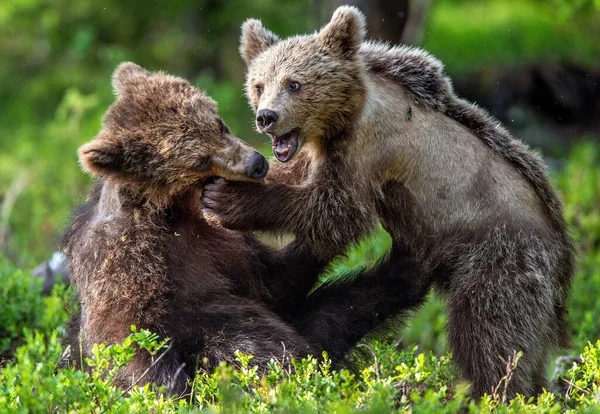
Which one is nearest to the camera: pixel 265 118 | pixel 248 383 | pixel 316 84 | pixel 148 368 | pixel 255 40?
pixel 248 383

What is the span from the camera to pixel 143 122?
6.22 metres

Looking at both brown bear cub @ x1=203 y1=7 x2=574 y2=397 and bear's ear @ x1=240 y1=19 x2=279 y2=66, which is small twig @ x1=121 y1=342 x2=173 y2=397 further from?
bear's ear @ x1=240 y1=19 x2=279 y2=66

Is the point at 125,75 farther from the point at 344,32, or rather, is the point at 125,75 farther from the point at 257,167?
the point at 344,32

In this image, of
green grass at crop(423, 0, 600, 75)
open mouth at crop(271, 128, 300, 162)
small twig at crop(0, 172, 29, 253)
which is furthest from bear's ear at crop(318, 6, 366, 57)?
green grass at crop(423, 0, 600, 75)

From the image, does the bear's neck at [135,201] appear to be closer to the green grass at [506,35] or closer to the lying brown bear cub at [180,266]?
the lying brown bear cub at [180,266]

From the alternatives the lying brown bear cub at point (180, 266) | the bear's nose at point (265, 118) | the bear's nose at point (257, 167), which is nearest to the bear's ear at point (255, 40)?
the lying brown bear cub at point (180, 266)

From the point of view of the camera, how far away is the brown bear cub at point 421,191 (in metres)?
6.15

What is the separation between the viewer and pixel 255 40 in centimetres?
686

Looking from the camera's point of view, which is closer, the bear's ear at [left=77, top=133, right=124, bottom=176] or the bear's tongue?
the bear's ear at [left=77, top=133, right=124, bottom=176]

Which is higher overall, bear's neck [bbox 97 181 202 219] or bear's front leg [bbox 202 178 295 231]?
bear's front leg [bbox 202 178 295 231]

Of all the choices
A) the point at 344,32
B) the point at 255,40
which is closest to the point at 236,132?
the point at 255,40

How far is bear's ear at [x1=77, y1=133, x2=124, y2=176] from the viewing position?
5.91 meters

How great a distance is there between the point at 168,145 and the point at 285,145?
775 mm

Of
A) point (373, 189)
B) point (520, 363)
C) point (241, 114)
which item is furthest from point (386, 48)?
point (241, 114)
